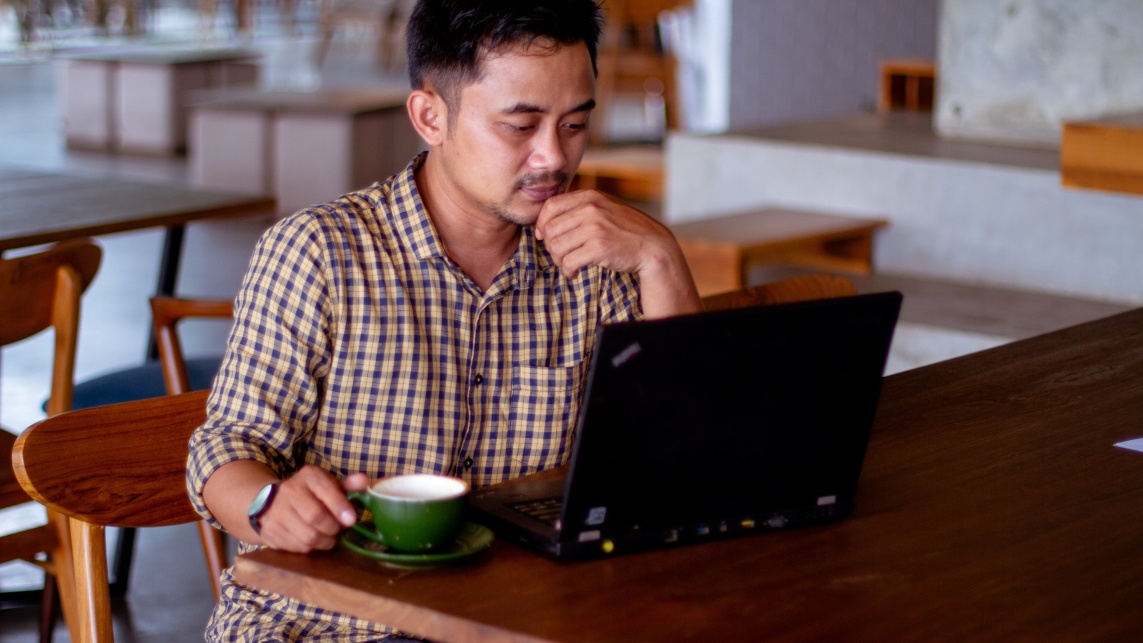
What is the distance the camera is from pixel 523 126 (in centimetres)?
147

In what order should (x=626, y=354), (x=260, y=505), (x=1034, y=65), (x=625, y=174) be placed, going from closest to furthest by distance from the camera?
1. (x=626, y=354)
2. (x=260, y=505)
3. (x=1034, y=65)
4. (x=625, y=174)

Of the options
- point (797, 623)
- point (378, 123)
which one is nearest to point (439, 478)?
point (797, 623)

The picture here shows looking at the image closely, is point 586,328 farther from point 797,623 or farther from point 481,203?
point 797,623

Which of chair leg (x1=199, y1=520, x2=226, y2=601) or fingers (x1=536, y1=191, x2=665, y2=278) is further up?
fingers (x1=536, y1=191, x2=665, y2=278)

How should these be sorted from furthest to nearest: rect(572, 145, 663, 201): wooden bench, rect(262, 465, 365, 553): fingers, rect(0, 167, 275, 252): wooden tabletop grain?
rect(572, 145, 663, 201): wooden bench < rect(0, 167, 275, 252): wooden tabletop grain < rect(262, 465, 365, 553): fingers

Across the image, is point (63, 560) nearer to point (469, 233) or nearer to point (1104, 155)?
point (469, 233)

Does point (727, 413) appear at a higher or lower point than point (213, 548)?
higher

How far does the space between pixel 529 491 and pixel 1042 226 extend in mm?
2717

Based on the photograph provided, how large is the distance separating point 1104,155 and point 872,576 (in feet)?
6.17

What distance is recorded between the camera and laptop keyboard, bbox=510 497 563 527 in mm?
1187

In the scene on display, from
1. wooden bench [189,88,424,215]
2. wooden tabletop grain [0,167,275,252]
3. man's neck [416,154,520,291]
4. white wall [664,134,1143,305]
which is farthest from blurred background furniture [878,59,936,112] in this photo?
man's neck [416,154,520,291]

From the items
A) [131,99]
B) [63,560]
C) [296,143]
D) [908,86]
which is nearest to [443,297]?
[63,560]

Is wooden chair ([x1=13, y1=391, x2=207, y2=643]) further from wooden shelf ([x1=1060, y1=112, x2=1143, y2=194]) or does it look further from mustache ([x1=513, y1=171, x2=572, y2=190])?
wooden shelf ([x1=1060, y1=112, x2=1143, y2=194])

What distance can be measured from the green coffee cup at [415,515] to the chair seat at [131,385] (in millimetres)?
1472
